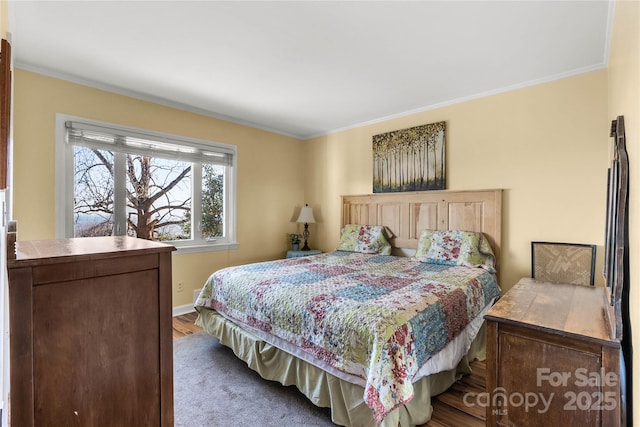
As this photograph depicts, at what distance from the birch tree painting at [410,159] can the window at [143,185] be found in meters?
1.95

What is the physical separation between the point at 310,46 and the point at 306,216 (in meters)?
2.66

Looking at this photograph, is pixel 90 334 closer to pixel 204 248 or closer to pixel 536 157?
pixel 204 248

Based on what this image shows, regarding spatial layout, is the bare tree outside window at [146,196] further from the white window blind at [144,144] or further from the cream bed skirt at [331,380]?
the cream bed skirt at [331,380]

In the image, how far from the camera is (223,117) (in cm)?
383

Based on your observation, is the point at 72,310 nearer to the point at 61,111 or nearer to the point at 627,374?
the point at 627,374

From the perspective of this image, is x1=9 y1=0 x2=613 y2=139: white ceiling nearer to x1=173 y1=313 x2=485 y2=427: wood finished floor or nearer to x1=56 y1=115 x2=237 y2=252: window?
x1=56 y1=115 x2=237 y2=252: window

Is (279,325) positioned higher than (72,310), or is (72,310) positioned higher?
(72,310)

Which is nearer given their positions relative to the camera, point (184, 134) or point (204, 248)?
point (184, 134)

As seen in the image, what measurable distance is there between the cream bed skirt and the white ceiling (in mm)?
2169

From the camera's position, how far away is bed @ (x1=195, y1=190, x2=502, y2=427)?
158 cm

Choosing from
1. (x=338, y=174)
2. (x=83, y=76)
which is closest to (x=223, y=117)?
→ (x=83, y=76)

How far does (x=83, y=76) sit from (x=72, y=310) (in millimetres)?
2812

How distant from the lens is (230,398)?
1.98 meters

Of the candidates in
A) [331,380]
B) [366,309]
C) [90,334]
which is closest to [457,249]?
[366,309]
